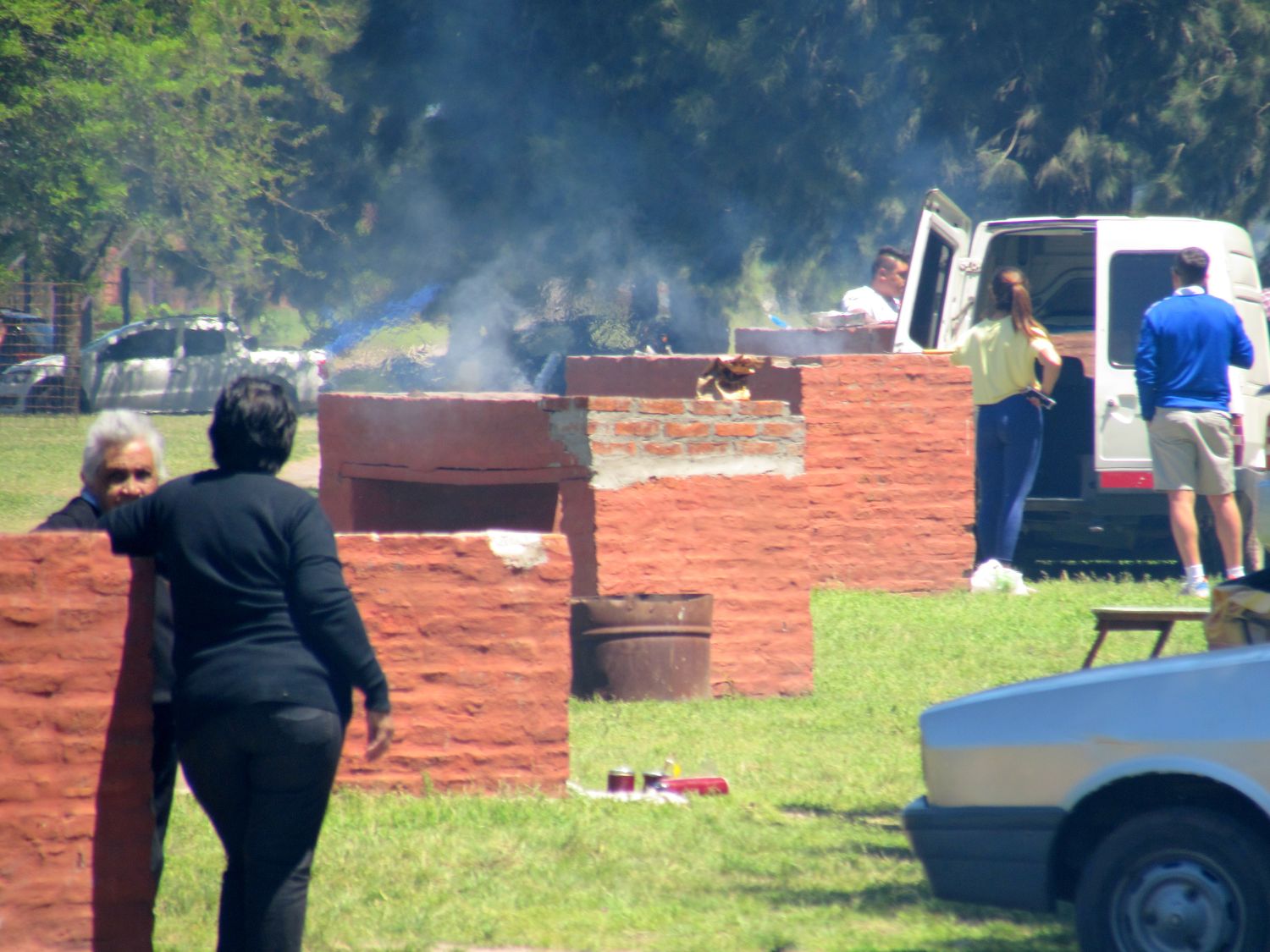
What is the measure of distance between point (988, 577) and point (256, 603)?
7.40m

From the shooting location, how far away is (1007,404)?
10406 mm

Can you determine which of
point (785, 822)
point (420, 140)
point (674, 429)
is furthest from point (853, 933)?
point (420, 140)

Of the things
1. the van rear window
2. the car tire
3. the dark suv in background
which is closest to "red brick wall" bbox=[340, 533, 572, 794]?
the car tire

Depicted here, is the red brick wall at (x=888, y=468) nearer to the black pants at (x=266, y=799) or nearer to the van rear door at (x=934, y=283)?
the van rear door at (x=934, y=283)

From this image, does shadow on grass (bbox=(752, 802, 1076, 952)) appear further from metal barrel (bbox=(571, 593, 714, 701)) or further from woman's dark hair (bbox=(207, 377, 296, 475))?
metal barrel (bbox=(571, 593, 714, 701))

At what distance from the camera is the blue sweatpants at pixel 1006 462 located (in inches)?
409

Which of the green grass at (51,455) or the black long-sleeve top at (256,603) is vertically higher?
the black long-sleeve top at (256,603)

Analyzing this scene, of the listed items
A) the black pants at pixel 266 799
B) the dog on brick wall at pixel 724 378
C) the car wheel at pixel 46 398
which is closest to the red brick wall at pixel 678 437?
the dog on brick wall at pixel 724 378

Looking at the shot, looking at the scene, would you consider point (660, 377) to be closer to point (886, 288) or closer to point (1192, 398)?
point (886, 288)

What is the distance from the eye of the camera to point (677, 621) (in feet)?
25.3

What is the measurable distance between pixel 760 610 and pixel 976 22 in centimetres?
1664

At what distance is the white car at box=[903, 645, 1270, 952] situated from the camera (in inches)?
153

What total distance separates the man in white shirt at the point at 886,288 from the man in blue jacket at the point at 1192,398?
13.5ft

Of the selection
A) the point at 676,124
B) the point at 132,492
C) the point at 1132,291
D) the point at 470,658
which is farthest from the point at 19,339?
the point at 132,492
